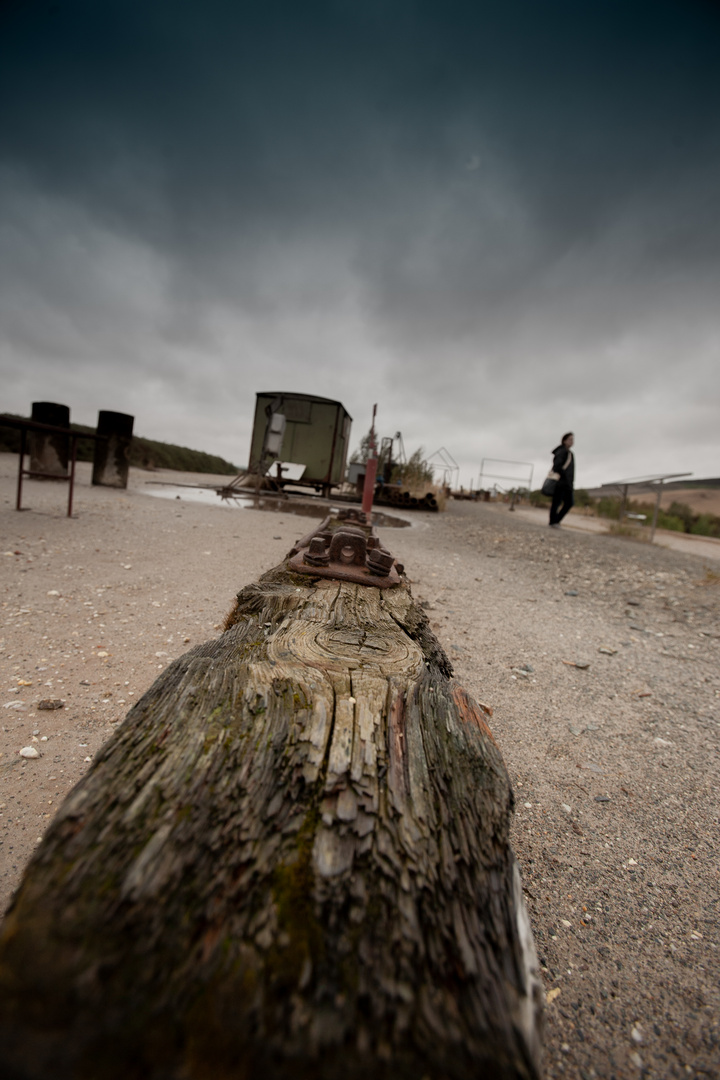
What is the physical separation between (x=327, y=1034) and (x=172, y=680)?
705 millimetres

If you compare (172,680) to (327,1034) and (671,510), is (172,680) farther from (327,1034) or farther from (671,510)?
(671,510)

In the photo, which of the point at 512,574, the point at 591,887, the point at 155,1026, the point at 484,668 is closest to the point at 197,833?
the point at 155,1026

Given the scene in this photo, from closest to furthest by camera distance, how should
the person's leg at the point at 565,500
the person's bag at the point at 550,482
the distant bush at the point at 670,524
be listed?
the person's bag at the point at 550,482
the person's leg at the point at 565,500
the distant bush at the point at 670,524

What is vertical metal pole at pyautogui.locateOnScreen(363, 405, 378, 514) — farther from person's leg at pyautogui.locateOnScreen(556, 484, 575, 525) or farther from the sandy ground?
person's leg at pyautogui.locateOnScreen(556, 484, 575, 525)

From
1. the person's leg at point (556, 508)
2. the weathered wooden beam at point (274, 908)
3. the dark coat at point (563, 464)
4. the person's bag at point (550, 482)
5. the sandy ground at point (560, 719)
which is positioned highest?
the dark coat at point (563, 464)

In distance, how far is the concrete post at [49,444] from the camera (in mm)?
7777

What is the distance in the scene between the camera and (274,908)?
66 centimetres

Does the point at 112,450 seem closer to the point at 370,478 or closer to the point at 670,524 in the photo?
the point at 370,478

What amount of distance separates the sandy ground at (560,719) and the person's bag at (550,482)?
4187 mm

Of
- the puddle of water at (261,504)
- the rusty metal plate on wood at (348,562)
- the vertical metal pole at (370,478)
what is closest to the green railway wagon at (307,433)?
the puddle of water at (261,504)

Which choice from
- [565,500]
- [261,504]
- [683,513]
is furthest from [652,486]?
[683,513]

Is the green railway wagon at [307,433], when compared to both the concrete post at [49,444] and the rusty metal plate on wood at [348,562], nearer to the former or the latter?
the concrete post at [49,444]

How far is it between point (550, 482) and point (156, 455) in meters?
15.5

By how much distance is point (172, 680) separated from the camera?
1.09 metres
